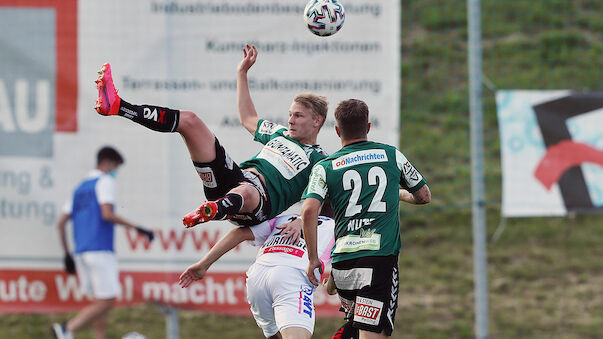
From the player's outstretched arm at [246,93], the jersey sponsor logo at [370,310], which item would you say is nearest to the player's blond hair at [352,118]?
the jersey sponsor logo at [370,310]

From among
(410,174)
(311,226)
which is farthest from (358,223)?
(410,174)

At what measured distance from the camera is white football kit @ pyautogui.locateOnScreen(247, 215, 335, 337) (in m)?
6.29

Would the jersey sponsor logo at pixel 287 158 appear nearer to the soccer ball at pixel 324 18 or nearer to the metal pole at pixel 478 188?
the soccer ball at pixel 324 18

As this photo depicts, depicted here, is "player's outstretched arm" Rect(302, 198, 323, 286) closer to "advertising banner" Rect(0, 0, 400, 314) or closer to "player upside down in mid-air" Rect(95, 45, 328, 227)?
→ "player upside down in mid-air" Rect(95, 45, 328, 227)

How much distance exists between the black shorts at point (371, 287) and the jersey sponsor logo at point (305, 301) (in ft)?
0.96

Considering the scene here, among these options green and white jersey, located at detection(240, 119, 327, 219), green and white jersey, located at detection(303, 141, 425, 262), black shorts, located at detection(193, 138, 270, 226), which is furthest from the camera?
green and white jersey, located at detection(240, 119, 327, 219)

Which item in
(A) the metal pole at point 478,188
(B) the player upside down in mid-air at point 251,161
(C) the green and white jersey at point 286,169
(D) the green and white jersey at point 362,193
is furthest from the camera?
(A) the metal pole at point 478,188

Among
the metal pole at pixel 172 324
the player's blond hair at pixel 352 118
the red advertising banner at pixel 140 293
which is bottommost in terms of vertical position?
the metal pole at pixel 172 324

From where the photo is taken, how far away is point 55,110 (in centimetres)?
935

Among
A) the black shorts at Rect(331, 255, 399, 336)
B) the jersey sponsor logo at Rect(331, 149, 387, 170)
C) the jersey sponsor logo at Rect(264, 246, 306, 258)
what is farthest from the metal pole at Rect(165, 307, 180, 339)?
the jersey sponsor logo at Rect(331, 149, 387, 170)

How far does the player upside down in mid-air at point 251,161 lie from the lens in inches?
243

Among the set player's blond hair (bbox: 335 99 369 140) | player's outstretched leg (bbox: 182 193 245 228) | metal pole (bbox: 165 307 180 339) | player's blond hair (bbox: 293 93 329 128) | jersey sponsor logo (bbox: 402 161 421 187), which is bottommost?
metal pole (bbox: 165 307 180 339)

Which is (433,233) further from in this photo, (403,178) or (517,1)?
(403,178)

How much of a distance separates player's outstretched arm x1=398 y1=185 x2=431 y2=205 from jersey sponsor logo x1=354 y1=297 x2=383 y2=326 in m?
0.76
